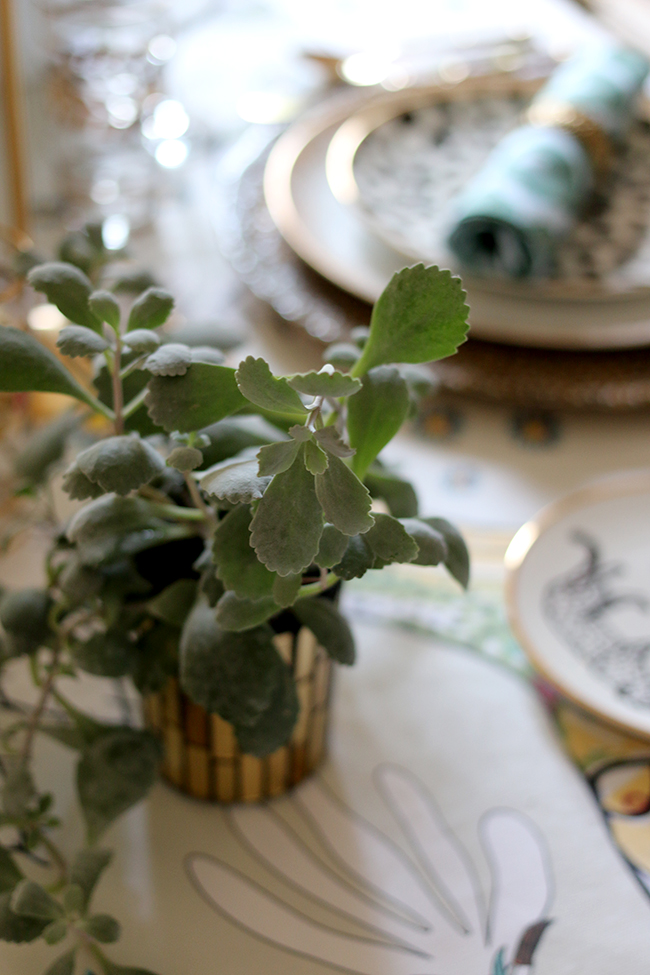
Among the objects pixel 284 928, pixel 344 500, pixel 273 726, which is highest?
pixel 344 500

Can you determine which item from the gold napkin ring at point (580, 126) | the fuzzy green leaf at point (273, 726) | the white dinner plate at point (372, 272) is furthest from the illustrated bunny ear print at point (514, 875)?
the gold napkin ring at point (580, 126)

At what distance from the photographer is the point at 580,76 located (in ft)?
2.60

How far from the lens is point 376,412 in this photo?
32 centimetres

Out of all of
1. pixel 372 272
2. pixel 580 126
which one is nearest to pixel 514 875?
pixel 372 272

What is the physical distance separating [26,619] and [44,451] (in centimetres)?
8

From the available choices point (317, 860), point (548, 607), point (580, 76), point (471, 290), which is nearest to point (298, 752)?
point (317, 860)

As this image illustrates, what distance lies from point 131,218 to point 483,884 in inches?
25.7

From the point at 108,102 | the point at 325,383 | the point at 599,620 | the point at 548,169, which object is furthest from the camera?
the point at 108,102

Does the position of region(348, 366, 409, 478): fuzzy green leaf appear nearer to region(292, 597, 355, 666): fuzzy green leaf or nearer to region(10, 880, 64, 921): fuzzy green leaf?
region(292, 597, 355, 666): fuzzy green leaf

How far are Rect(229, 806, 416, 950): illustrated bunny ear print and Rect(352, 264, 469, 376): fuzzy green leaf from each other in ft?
0.78

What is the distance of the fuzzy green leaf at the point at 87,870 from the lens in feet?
1.12

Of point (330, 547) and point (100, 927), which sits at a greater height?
point (330, 547)

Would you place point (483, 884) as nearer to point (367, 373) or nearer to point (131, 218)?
point (367, 373)

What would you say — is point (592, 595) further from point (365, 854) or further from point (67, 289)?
point (67, 289)
